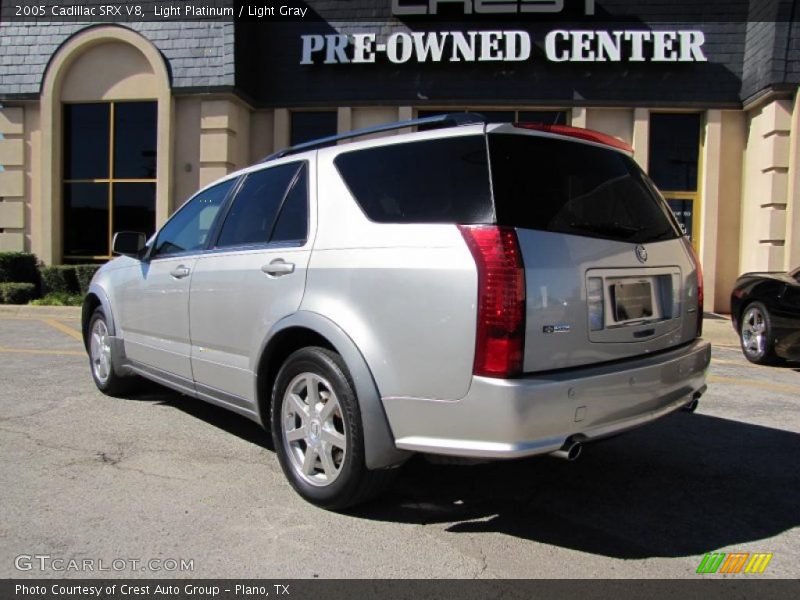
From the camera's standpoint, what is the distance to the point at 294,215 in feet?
11.8

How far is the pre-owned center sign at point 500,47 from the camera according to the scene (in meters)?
12.1

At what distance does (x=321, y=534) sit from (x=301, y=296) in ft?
3.79

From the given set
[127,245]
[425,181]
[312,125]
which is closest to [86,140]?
[312,125]

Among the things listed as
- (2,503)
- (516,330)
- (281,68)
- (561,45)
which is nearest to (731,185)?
(561,45)

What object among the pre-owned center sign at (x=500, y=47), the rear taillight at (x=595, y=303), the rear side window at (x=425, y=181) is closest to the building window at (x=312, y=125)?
the pre-owned center sign at (x=500, y=47)

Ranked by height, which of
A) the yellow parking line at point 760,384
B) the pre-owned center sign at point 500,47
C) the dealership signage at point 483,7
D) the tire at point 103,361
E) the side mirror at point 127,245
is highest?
the dealership signage at point 483,7

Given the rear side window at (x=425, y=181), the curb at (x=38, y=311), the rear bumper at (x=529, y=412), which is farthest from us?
the curb at (x=38, y=311)

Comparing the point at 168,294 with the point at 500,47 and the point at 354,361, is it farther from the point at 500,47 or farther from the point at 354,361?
the point at 500,47

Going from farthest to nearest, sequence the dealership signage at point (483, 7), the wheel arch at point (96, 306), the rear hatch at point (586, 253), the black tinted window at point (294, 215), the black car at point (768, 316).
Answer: the dealership signage at point (483, 7) < the black car at point (768, 316) < the wheel arch at point (96, 306) < the black tinted window at point (294, 215) < the rear hatch at point (586, 253)

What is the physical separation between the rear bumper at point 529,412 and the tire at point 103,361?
11.3ft

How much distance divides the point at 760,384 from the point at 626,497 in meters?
3.85

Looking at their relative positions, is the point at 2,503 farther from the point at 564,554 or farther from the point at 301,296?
the point at 564,554

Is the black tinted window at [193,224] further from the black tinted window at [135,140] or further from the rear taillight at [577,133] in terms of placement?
the black tinted window at [135,140]

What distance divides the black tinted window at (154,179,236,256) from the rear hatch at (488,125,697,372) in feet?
7.25
